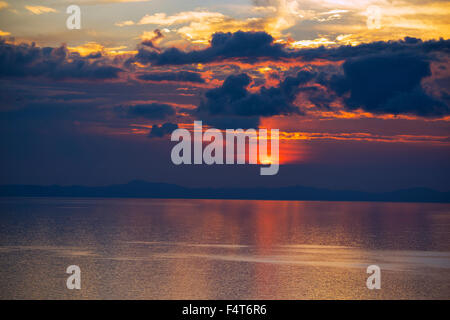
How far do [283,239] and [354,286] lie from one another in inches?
2344

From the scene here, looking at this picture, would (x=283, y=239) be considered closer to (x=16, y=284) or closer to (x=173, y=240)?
(x=173, y=240)

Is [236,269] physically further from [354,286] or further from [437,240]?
[437,240]

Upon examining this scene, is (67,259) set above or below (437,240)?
below

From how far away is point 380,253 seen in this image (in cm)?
9625

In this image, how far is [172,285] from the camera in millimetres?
61375
